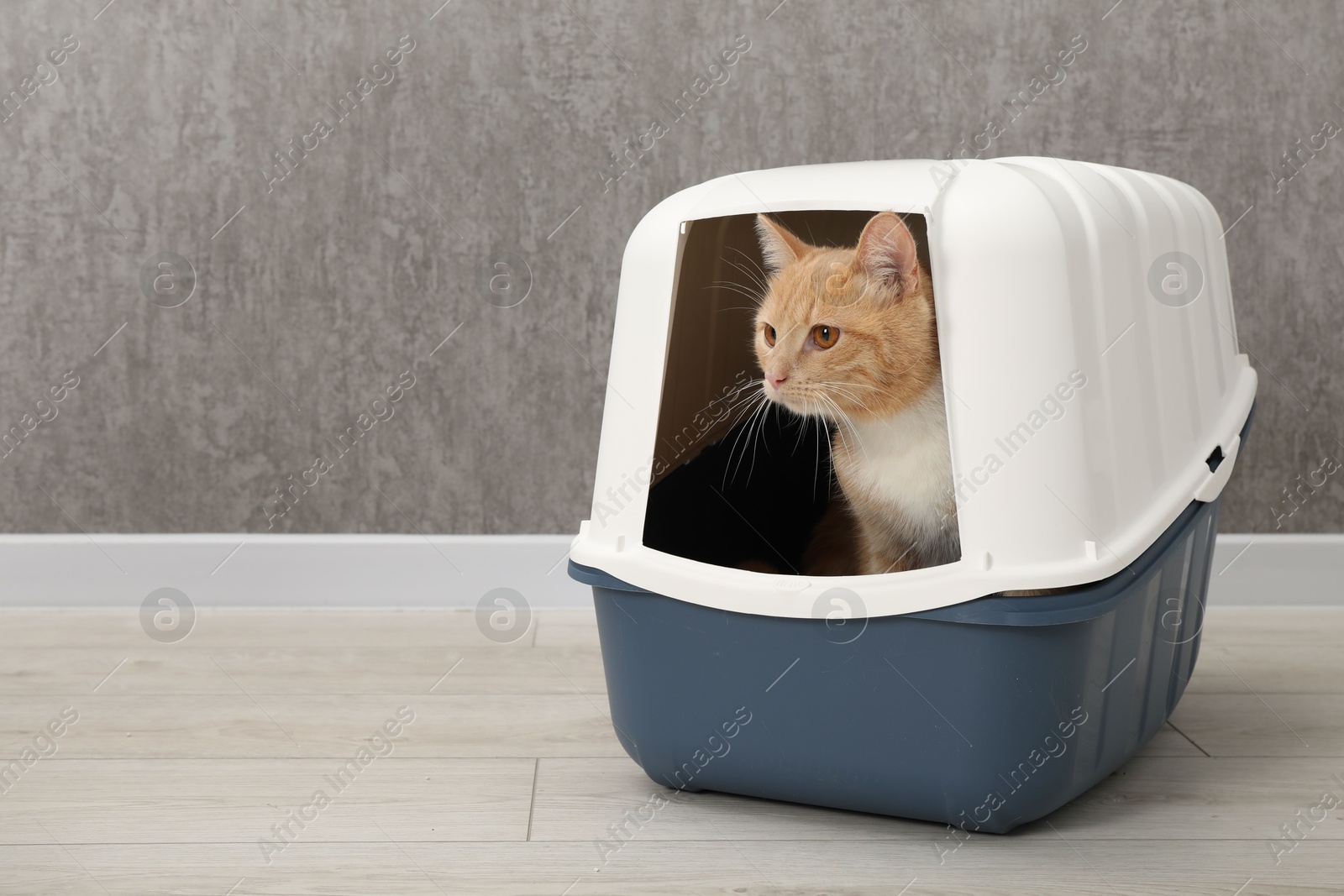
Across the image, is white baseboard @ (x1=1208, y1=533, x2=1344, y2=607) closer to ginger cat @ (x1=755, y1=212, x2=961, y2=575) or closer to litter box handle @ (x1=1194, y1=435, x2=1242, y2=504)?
litter box handle @ (x1=1194, y1=435, x2=1242, y2=504)

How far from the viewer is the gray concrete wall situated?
1861 millimetres

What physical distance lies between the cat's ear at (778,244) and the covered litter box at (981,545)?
8cm

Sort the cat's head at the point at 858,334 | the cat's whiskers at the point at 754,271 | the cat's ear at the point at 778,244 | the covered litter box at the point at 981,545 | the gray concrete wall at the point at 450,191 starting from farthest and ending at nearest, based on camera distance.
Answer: the gray concrete wall at the point at 450,191
the cat's whiskers at the point at 754,271
the cat's ear at the point at 778,244
the cat's head at the point at 858,334
the covered litter box at the point at 981,545

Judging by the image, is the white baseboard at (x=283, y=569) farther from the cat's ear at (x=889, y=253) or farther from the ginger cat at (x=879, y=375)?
the cat's ear at (x=889, y=253)

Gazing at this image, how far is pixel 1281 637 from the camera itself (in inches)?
69.5

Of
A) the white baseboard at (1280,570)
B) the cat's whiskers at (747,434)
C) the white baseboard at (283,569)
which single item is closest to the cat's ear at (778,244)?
the cat's whiskers at (747,434)

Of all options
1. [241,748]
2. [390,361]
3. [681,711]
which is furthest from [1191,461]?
[390,361]

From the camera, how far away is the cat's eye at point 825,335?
113 centimetres

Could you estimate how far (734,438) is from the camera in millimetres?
1441

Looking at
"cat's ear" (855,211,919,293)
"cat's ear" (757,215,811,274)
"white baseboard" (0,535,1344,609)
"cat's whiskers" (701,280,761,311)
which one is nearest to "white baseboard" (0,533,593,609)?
"white baseboard" (0,535,1344,609)

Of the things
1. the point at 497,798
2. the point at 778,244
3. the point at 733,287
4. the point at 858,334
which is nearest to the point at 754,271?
the point at 733,287

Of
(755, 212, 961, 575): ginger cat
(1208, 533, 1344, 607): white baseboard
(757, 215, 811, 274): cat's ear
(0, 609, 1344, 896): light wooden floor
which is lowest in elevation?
(1208, 533, 1344, 607): white baseboard

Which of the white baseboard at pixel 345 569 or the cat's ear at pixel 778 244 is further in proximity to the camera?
the white baseboard at pixel 345 569

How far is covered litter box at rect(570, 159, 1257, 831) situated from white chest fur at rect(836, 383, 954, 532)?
0.11 metres
